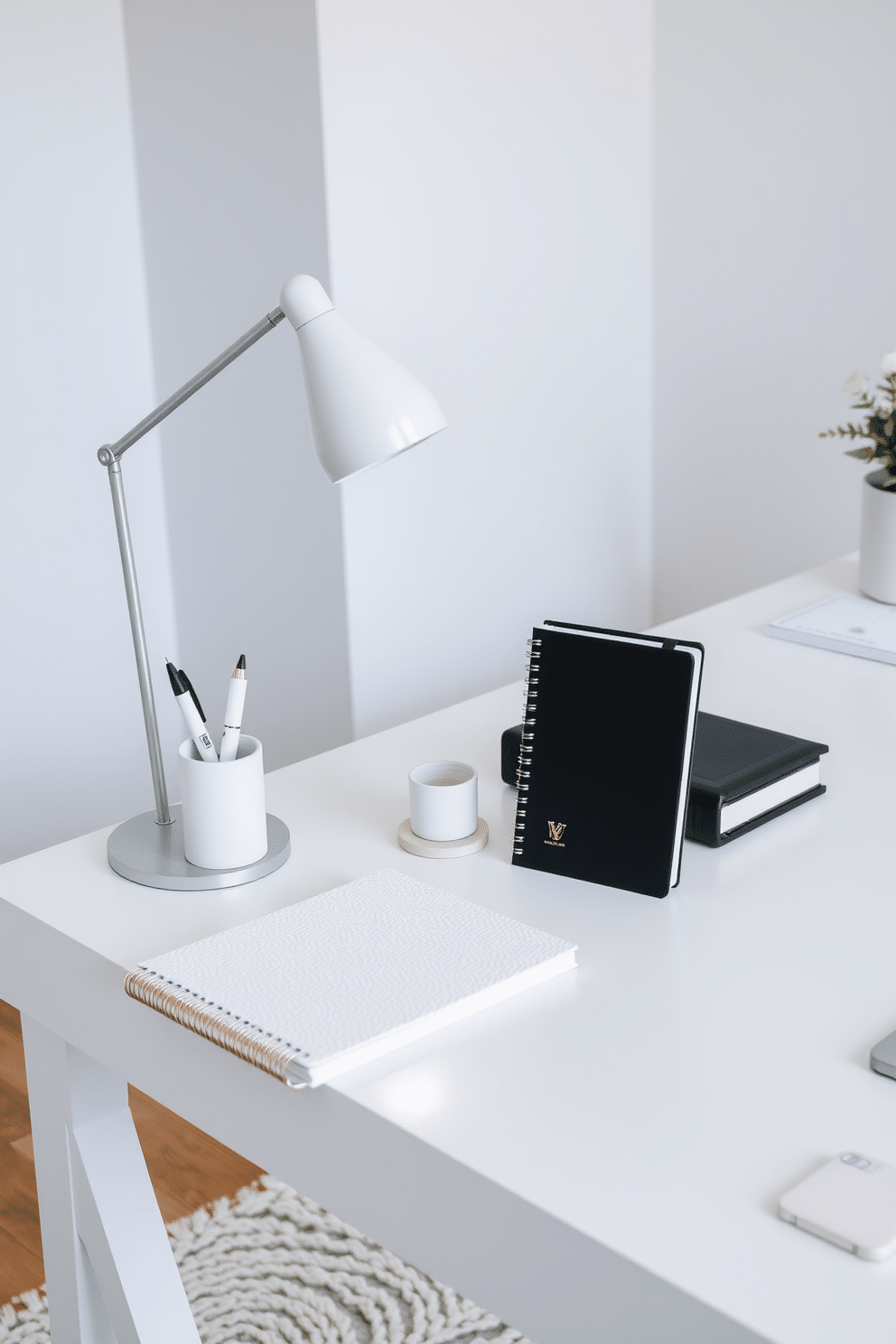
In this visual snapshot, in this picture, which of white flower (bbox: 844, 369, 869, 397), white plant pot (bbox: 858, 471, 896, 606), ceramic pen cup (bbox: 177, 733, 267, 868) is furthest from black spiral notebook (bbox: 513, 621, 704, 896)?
white flower (bbox: 844, 369, 869, 397)

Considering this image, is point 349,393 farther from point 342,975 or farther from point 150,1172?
point 150,1172

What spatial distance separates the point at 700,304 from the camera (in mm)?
2795

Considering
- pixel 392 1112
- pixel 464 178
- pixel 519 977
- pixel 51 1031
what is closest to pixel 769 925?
pixel 519 977

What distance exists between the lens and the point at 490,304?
2.57m

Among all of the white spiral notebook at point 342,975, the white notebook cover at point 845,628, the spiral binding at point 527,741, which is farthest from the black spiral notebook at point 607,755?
the white notebook cover at point 845,628

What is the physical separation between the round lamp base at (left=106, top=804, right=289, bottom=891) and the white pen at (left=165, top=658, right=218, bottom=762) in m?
0.10

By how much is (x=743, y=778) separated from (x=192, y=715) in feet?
1.64

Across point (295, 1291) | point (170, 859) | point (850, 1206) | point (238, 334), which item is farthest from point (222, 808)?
point (238, 334)

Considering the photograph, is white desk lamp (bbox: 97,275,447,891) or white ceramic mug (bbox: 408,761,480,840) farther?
white ceramic mug (bbox: 408,761,480,840)

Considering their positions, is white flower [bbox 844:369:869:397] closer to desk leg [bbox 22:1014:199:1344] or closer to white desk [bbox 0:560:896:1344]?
white desk [bbox 0:560:896:1344]

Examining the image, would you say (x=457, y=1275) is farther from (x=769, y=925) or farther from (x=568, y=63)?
(x=568, y=63)

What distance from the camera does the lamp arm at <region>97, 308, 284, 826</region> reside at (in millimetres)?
1182

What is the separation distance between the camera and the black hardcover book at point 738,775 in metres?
1.24

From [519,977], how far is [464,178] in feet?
5.97
